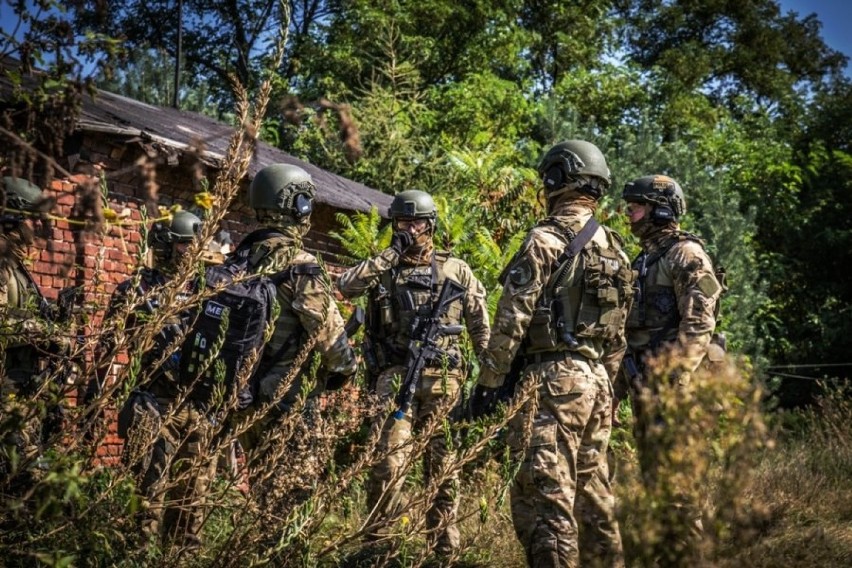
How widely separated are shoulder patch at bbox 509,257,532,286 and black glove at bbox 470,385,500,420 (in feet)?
1.96

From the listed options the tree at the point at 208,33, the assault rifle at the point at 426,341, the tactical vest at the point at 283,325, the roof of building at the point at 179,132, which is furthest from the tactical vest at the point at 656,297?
the tree at the point at 208,33

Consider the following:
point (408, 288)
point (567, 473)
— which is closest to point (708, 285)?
point (567, 473)

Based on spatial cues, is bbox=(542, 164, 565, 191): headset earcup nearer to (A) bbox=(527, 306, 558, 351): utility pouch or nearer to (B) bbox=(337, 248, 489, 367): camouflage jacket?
(A) bbox=(527, 306, 558, 351): utility pouch

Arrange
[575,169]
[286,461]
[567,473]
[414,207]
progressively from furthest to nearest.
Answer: [414,207]
[575,169]
[567,473]
[286,461]

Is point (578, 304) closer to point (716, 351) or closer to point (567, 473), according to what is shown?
point (567, 473)

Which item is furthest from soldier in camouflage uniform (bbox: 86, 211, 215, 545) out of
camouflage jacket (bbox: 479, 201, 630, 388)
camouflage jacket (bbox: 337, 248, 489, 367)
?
camouflage jacket (bbox: 479, 201, 630, 388)

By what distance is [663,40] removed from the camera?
1245 inches

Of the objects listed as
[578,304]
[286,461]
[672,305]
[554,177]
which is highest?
[554,177]

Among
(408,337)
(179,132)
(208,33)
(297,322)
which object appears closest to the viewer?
(297,322)

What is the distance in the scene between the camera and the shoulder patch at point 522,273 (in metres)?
5.11

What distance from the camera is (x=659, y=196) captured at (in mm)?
6574

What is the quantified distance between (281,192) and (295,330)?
2.58 feet

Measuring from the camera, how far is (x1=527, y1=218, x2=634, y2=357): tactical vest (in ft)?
16.9

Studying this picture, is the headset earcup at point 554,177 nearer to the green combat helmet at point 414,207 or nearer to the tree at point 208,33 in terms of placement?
the green combat helmet at point 414,207
